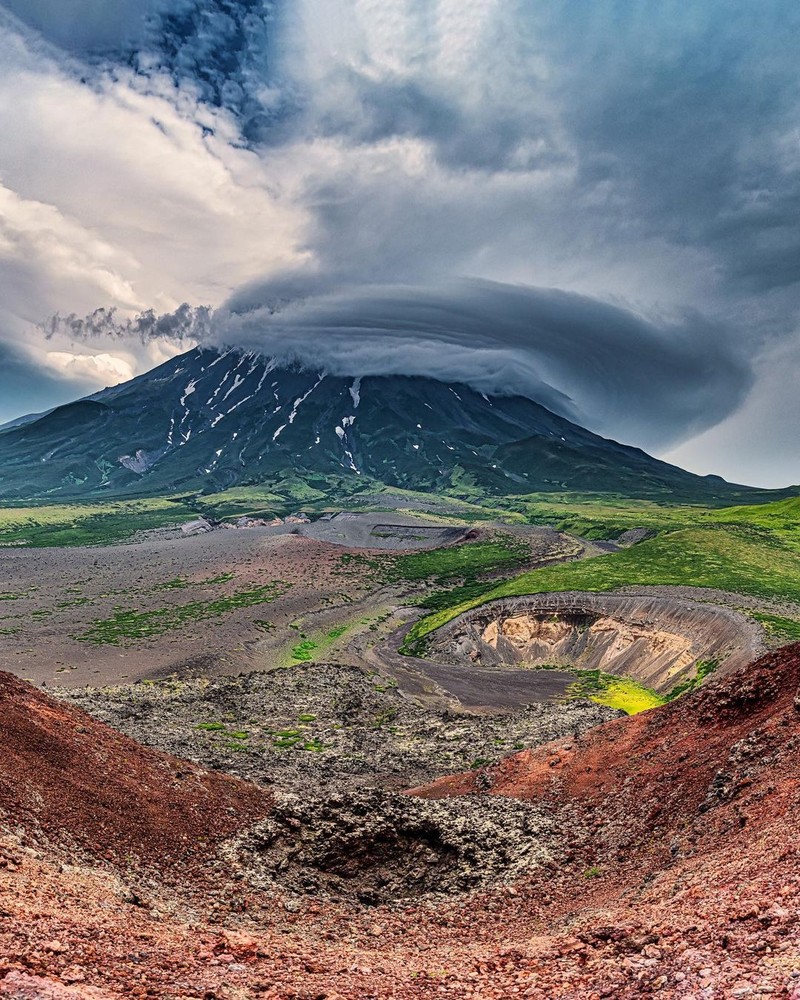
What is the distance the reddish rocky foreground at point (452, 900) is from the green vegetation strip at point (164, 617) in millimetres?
53523

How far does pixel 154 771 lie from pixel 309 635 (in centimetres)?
5583

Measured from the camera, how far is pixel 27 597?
90.7 m

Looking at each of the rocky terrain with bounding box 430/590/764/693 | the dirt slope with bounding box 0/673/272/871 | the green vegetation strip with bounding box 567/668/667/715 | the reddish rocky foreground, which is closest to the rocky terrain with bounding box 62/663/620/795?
the green vegetation strip with bounding box 567/668/667/715

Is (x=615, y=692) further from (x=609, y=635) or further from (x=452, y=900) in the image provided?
(x=452, y=900)

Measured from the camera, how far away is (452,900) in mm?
16141

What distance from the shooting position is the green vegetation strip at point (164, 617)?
7038 centimetres

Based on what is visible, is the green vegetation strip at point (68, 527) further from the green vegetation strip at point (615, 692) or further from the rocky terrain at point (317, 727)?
the green vegetation strip at point (615, 692)

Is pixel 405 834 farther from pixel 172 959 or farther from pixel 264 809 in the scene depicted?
pixel 172 959

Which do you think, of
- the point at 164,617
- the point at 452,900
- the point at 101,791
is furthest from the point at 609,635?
the point at 101,791

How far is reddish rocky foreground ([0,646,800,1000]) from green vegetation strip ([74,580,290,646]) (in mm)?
53523

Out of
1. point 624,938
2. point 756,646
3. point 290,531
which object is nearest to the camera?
point 624,938

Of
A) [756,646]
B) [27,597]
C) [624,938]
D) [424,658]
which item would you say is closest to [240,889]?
[624,938]

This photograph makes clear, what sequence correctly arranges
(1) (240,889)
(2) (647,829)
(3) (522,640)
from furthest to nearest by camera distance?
(3) (522,640)
(2) (647,829)
(1) (240,889)

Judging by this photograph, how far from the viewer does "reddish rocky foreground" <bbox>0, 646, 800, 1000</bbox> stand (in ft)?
28.8
